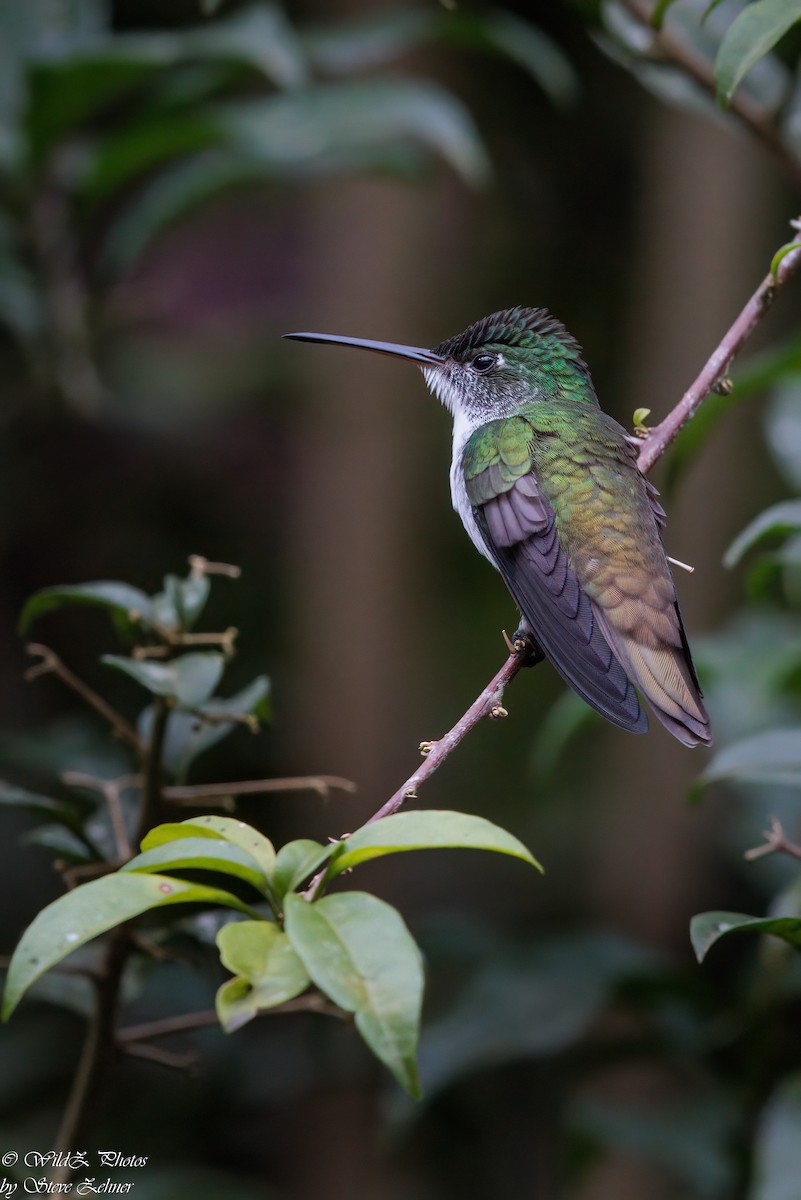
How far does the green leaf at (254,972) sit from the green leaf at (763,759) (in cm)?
118

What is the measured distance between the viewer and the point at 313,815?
439 centimetres

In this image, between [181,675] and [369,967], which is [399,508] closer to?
[181,675]

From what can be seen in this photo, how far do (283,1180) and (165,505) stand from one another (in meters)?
2.45

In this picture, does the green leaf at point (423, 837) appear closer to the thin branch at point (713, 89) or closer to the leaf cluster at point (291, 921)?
the leaf cluster at point (291, 921)

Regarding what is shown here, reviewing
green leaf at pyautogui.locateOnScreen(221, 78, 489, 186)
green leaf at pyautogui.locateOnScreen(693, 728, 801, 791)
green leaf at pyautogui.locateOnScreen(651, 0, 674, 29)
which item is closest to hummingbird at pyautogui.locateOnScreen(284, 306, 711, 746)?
green leaf at pyautogui.locateOnScreen(693, 728, 801, 791)

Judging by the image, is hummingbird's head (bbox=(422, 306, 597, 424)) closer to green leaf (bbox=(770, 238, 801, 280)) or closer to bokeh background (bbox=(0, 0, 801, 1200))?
bokeh background (bbox=(0, 0, 801, 1200))

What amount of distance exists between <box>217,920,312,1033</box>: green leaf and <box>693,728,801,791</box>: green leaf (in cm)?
118

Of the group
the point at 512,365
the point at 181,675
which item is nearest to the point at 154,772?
the point at 181,675

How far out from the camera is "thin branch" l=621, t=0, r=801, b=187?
2.51 m

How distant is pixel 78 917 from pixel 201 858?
0.13 m

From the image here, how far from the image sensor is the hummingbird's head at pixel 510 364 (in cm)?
292

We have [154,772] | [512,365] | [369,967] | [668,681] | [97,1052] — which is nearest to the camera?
[369,967]

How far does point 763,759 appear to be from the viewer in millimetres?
2164

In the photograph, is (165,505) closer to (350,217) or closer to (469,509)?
(350,217)
